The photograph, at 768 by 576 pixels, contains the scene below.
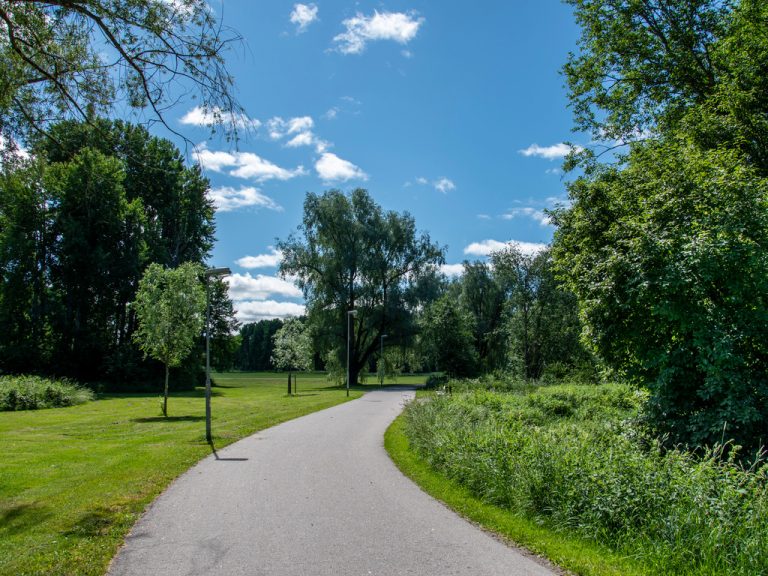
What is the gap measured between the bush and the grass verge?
2270 cm

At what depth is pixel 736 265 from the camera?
8.57 meters

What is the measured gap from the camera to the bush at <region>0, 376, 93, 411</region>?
23750 mm

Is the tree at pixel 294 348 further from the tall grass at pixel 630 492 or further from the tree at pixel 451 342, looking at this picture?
the tall grass at pixel 630 492

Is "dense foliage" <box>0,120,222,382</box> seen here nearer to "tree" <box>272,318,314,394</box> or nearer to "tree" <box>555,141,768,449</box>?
"tree" <box>272,318,314,394</box>

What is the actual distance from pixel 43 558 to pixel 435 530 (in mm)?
4347

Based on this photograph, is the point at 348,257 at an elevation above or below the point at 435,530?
above

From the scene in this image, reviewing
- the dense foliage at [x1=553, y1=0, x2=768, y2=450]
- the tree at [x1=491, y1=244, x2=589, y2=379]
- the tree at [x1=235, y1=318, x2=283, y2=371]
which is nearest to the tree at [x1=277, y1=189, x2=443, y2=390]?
the tree at [x1=491, y1=244, x2=589, y2=379]

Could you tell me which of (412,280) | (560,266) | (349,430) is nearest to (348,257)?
(412,280)

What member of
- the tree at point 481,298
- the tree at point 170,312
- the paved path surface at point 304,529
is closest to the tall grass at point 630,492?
the paved path surface at point 304,529

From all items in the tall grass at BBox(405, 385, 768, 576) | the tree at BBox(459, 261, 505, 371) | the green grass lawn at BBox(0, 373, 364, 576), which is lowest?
the green grass lawn at BBox(0, 373, 364, 576)

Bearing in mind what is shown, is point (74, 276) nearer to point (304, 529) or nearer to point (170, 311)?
point (170, 311)

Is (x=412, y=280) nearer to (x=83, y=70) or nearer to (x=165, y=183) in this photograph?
(x=165, y=183)

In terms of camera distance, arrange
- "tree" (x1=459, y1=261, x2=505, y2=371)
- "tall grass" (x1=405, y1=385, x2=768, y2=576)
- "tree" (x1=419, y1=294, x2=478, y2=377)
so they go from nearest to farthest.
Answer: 1. "tall grass" (x1=405, y1=385, x2=768, y2=576)
2. "tree" (x1=419, y1=294, x2=478, y2=377)
3. "tree" (x1=459, y1=261, x2=505, y2=371)

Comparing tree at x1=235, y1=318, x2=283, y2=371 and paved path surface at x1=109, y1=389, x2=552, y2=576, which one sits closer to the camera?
paved path surface at x1=109, y1=389, x2=552, y2=576
